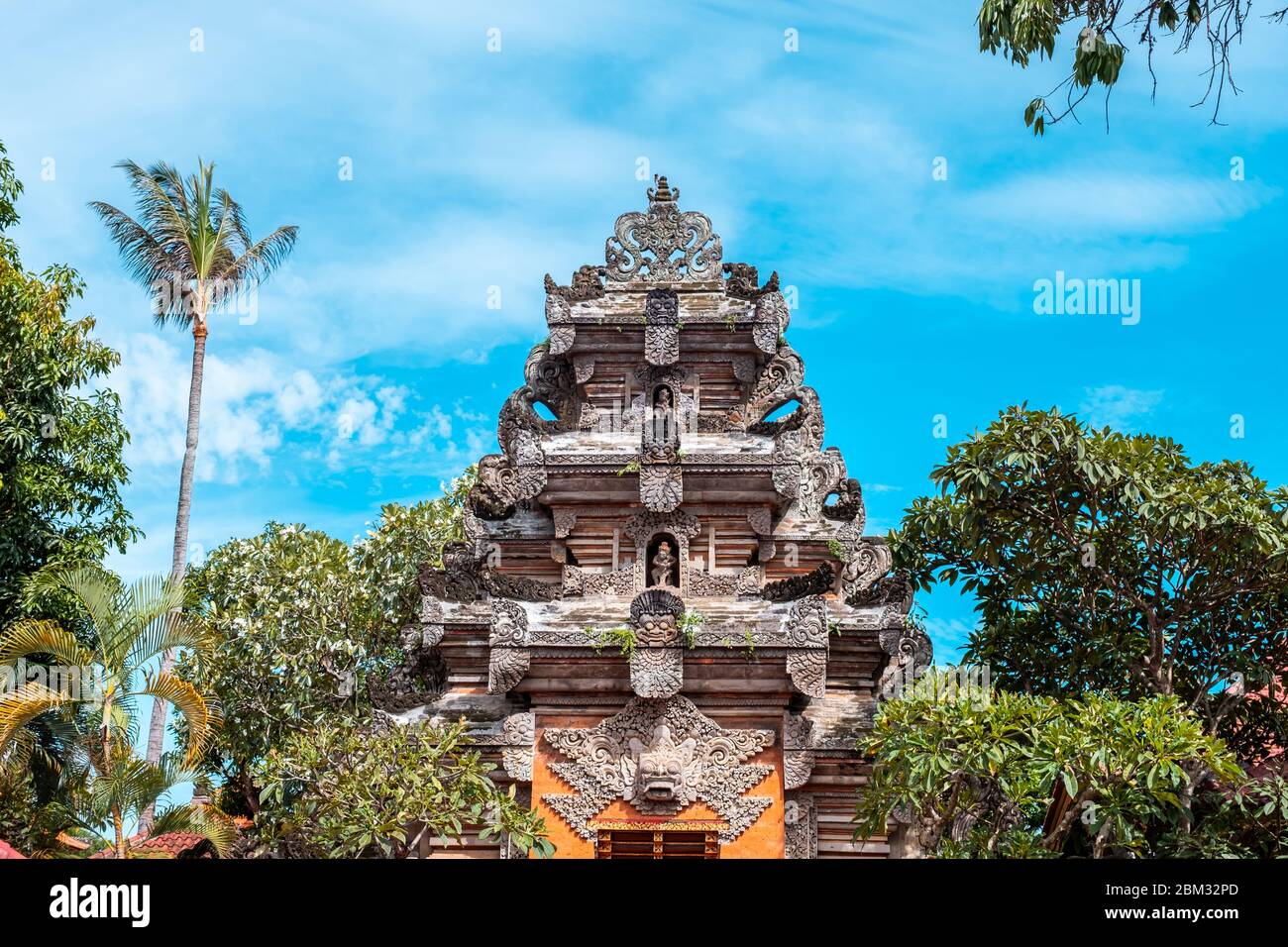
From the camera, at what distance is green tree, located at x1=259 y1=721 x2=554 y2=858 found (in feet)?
47.5

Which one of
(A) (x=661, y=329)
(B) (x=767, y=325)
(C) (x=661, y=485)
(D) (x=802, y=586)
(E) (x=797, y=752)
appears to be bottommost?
(E) (x=797, y=752)

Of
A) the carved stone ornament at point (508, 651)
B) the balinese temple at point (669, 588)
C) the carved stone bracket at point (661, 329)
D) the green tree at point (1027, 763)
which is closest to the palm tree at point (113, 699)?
the balinese temple at point (669, 588)

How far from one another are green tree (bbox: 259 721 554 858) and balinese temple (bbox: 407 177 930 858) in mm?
1059

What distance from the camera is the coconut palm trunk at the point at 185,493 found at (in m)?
30.1

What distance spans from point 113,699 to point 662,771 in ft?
27.4

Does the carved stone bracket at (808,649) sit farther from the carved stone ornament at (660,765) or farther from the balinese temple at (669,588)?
the carved stone ornament at (660,765)

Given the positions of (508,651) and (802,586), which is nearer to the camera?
(508,651)

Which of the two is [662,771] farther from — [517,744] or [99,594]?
[99,594]

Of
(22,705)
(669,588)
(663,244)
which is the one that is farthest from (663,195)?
(22,705)

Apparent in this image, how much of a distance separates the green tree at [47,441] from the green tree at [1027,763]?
14605 mm

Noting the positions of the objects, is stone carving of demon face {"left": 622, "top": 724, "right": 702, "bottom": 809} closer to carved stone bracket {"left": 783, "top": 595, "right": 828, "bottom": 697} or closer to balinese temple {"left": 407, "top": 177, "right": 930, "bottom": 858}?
balinese temple {"left": 407, "top": 177, "right": 930, "bottom": 858}

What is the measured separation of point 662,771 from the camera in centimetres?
1565
